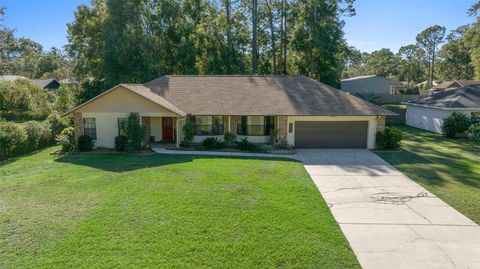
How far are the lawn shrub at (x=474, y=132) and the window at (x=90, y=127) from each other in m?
25.4

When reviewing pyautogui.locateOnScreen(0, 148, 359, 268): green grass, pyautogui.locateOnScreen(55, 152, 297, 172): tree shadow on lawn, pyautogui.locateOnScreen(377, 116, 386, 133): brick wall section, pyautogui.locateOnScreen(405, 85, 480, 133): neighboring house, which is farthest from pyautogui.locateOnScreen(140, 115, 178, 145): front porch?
pyautogui.locateOnScreen(405, 85, 480, 133): neighboring house

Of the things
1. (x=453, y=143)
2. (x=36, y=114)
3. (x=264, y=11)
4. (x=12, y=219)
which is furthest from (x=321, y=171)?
(x=36, y=114)

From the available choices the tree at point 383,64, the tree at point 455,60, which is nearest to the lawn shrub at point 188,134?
the tree at point 455,60

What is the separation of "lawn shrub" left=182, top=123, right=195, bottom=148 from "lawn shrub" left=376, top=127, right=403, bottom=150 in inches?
449

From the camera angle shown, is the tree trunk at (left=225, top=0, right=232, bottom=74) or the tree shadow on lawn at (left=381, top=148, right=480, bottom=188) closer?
the tree shadow on lawn at (left=381, top=148, right=480, bottom=188)

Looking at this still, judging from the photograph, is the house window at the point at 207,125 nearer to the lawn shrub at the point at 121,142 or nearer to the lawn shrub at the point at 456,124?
the lawn shrub at the point at 121,142

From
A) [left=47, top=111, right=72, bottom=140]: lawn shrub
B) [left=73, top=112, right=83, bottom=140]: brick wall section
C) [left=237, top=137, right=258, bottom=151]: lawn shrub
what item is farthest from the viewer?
[left=47, top=111, right=72, bottom=140]: lawn shrub

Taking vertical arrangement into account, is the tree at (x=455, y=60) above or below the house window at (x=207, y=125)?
above

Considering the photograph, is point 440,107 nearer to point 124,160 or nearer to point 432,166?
point 432,166

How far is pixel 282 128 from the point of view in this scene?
65.2 ft

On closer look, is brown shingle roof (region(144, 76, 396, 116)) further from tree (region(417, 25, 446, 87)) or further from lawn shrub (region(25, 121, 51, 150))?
tree (region(417, 25, 446, 87))

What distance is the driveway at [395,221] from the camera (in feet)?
24.2

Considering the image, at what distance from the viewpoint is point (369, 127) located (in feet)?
65.2

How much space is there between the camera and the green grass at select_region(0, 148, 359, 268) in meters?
7.11
